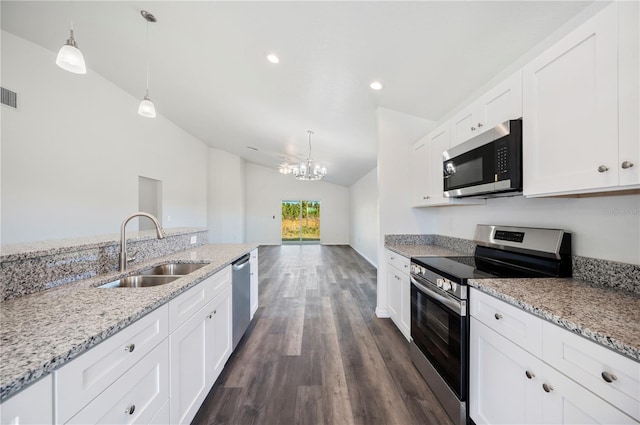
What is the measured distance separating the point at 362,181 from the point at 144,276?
647 centimetres

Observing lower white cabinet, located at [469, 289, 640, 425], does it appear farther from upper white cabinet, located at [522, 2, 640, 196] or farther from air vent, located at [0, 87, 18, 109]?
air vent, located at [0, 87, 18, 109]

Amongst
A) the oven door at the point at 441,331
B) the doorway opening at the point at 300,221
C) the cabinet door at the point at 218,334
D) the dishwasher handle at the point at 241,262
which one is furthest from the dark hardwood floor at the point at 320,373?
the doorway opening at the point at 300,221

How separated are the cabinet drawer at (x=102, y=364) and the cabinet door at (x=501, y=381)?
1.68 m

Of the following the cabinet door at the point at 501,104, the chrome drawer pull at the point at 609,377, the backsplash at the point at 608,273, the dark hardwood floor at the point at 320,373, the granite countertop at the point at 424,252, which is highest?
the cabinet door at the point at 501,104

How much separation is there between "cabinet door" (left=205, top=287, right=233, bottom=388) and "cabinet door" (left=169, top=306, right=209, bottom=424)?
0.21ft

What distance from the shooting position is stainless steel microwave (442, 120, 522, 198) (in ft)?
4.81

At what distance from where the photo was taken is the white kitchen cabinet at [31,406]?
55 centimetres

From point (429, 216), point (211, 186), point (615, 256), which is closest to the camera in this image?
point (615, 256)

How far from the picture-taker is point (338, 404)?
166cm

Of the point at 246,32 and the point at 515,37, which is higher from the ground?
the point at 246,32

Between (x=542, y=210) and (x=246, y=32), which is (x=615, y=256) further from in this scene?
(x=246, y=32)

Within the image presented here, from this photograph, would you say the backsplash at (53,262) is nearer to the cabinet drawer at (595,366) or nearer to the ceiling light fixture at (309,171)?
the cabinet drawer at (595,366)

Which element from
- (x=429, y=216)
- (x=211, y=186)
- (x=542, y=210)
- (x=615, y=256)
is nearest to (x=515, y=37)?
(x=542, y=210)

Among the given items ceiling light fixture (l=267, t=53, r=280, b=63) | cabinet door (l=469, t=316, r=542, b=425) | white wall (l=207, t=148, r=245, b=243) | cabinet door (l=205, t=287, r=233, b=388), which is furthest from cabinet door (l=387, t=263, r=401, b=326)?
white wall (l=207, t=148, r=245, b=243)
